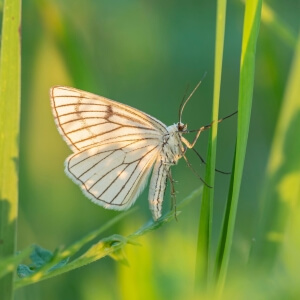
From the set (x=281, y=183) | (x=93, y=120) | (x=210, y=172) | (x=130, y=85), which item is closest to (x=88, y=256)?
(x=210, y=172)

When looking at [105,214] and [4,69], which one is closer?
[4,69]

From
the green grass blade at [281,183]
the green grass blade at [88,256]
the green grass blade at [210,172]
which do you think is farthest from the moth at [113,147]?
the green grass blade at [88,256]

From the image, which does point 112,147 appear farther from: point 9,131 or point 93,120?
point 9,131

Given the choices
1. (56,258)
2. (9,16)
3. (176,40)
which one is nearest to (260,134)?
(176,40)

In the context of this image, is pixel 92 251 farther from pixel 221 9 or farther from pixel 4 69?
pixel 221 9

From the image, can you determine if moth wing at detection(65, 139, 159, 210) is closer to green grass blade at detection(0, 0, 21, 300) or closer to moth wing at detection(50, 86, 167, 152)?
moth wing at detection(50, 86, 167, 152)

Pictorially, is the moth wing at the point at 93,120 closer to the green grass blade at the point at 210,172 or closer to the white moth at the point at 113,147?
the white moth at the point at 113,147
